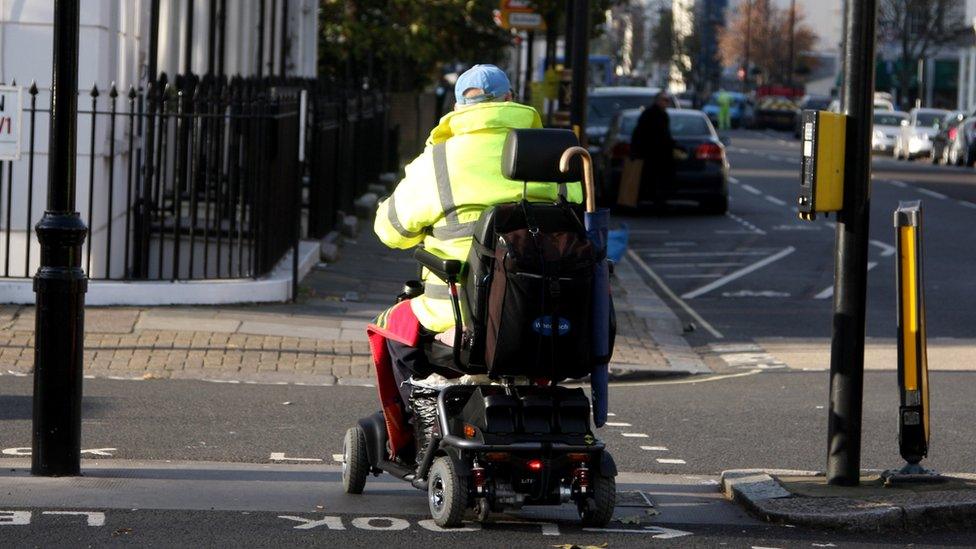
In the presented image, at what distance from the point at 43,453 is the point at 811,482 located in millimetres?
3167

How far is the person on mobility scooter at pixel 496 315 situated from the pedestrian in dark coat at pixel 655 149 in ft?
59.4

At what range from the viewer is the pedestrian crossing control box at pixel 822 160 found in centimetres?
679

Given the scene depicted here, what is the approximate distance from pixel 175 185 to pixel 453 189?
735cm

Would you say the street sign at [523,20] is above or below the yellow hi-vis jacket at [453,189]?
above

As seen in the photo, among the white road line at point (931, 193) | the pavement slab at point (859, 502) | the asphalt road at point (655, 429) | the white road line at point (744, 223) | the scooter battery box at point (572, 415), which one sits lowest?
the asphalt road at point (655, 429)

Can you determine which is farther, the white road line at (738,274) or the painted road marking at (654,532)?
the white road line at (738,274)

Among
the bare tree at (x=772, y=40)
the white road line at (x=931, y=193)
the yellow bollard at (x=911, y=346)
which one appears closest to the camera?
the yellow bollard at (x=911, y=346)

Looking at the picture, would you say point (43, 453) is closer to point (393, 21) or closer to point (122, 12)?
point (122, 12)

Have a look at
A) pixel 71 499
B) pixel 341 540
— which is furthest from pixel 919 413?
pixel 71 499

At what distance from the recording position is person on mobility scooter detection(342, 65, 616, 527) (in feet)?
19.7

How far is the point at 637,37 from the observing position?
408 feet

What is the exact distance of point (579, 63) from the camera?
591 inches

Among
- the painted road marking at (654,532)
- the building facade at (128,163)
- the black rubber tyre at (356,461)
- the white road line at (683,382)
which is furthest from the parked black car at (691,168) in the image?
the painted road marking at (654,532)

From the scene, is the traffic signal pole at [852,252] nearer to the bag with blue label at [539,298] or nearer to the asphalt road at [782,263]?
the bag with blue label at [539,298]
